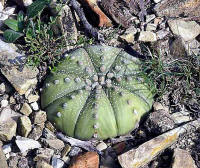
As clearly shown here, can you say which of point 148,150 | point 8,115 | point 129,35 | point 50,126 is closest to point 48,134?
point 50,126

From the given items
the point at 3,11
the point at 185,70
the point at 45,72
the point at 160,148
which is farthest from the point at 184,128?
the point at 3,11

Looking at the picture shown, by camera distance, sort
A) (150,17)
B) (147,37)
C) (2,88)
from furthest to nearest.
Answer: (150,17)
(147,37)
(2,88)

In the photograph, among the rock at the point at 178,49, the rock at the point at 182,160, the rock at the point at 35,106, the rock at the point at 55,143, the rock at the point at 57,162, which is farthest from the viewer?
the rock at the point at 178,49

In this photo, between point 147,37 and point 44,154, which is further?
point 147,37

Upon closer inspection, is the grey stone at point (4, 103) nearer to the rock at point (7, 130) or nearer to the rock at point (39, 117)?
the rock at point (7, 130)

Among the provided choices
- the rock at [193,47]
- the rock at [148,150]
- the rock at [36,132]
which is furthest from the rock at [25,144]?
the rock at [193,47]

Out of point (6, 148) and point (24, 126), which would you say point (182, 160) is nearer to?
point (24, 126)

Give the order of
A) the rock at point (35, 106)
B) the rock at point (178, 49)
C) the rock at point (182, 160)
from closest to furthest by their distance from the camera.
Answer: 1. the rock at point (182, 160)
2. the rock at point (35, 106)
3. the rock at point (178, 49)
